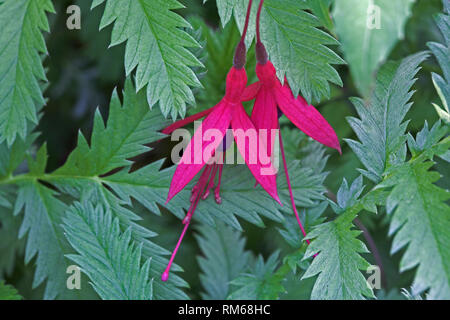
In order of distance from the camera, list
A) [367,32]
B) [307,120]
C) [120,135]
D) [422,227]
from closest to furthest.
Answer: [367,32], [422,227], [307,120], [120,135]

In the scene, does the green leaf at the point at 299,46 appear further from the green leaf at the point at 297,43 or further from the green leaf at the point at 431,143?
the green leaf at the point at 431,143

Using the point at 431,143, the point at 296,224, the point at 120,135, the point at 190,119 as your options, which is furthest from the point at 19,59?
the point at 431,143

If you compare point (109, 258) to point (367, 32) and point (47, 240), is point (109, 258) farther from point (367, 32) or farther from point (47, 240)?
point (367, 32)

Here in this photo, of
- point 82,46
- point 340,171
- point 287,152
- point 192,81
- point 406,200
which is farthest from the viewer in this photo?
point 82,46

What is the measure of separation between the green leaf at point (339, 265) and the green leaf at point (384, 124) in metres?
0.10

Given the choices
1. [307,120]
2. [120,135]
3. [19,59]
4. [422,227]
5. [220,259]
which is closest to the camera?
[422,227]

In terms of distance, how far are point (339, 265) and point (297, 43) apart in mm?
359

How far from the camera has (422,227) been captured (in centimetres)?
67

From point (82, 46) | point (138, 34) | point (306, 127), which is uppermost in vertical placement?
point (82, 46)

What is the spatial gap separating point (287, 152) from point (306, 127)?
0.33 metres

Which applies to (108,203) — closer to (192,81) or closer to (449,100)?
(192,81)

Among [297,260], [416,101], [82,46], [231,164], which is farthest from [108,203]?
[82,46]

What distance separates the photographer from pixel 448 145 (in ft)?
2.51

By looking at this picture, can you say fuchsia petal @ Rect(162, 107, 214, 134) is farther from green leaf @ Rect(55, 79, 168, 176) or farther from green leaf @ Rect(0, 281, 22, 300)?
green leaf @ Rect(0, 281, 22, 300)
